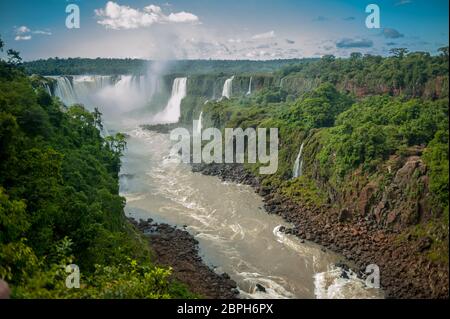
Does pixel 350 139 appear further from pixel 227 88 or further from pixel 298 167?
pixel 227 88

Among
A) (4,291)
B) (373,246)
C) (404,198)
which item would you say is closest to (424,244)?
(373,246)

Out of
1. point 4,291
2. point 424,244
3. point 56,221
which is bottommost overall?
point 424,244

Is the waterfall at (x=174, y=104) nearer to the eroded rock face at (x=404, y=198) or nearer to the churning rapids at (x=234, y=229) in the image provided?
the churning rapids at (x=234, y=229)

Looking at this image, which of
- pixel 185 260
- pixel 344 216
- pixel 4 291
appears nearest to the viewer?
pixel 4 291

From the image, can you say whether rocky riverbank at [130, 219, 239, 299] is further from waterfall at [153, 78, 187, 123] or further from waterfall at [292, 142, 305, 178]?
waterfall at [153, 78, 187, 123]

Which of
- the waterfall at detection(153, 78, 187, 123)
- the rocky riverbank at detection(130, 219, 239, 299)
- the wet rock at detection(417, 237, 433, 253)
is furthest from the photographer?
the waterfall at detection(153, 78, 187, 123)

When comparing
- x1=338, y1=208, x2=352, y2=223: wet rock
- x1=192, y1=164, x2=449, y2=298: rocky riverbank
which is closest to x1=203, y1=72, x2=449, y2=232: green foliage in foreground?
x1=192, y1=164, x2=449, y2=298: rocky riverbank
